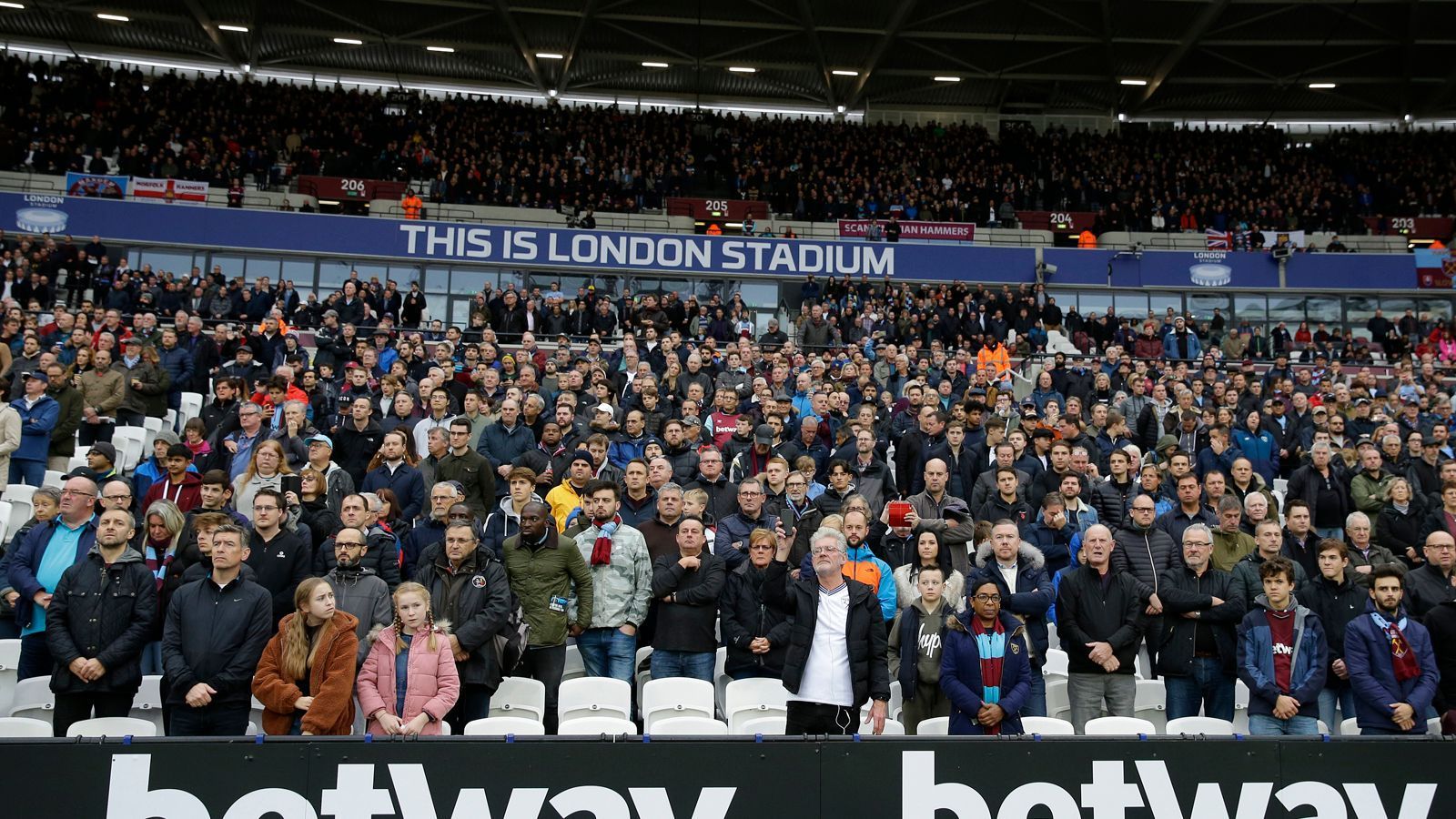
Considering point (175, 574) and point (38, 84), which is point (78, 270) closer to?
point (38, 84)

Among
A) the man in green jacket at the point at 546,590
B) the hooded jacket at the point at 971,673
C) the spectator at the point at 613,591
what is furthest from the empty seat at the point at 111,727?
the hooded jacket at the point at 971,673

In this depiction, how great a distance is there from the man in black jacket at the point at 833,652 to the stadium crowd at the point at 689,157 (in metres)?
24.1

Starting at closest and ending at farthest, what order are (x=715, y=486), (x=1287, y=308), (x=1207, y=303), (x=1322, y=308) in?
(x=715, y=486) → (x=1322, y=308) → (x=1287, y=308) → (x=1207, y=303)

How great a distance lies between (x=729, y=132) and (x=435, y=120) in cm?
881

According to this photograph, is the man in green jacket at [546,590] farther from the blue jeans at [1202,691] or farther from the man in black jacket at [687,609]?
the blue jeans at [1202,691]

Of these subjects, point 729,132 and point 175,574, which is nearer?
point 175,574

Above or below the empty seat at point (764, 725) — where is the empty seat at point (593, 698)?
above

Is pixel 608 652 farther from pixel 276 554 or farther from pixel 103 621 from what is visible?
pixel 103 621

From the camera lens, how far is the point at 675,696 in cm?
627

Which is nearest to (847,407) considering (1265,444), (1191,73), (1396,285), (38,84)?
(1265,444)

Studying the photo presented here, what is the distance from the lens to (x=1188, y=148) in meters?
35.2

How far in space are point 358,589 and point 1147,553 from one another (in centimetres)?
490

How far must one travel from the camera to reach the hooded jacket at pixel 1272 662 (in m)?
6.33

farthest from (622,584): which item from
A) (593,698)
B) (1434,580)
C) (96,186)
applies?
(96,186)
